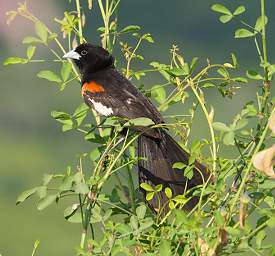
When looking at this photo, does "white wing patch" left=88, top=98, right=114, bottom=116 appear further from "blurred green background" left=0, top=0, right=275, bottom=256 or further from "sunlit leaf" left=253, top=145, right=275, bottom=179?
"blurred green background" left=0, top=0, right=275, bottom=256

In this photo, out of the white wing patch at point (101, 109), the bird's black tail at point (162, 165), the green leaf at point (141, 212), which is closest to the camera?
the green leaf at point (141, 212)

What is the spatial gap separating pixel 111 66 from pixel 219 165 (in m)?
0.97

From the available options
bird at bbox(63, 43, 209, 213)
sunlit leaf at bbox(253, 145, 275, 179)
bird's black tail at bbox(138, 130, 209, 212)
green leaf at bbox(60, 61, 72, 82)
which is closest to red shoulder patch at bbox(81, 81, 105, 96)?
bird at bbox(63, 43, 209, 213)

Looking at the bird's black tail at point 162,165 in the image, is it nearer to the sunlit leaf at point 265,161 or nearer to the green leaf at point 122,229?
the green leaf at point 122,229

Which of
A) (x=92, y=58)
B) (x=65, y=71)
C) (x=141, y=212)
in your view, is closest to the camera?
(x=141, y=212)

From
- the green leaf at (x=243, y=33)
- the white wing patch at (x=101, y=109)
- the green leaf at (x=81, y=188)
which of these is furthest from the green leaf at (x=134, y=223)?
the white wing patch at (x=101, y=109)

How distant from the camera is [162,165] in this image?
203 centimetres

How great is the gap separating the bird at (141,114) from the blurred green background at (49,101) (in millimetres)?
1705

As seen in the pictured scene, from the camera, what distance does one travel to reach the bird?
190 centimetres

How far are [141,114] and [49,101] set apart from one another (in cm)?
359

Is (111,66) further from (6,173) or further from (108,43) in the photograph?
(6,173)

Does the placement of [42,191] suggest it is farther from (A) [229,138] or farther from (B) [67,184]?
(A) [229,138]

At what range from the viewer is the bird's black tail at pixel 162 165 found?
1.89 metres

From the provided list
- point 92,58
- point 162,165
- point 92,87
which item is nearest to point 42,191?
point 162,165
